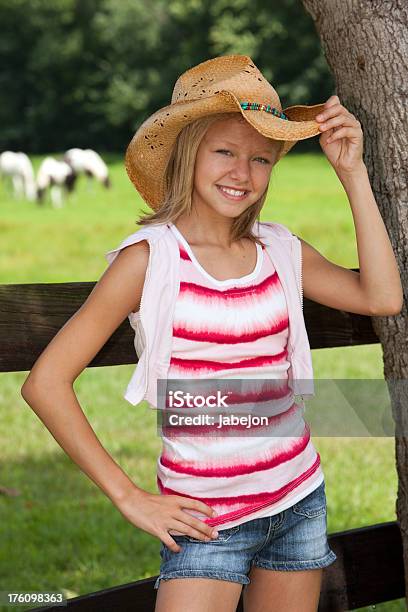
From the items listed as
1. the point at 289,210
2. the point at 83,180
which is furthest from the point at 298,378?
the point at 83,180

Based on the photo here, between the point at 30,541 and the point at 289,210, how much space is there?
52.6 feet

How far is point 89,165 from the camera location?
25656 millimetres

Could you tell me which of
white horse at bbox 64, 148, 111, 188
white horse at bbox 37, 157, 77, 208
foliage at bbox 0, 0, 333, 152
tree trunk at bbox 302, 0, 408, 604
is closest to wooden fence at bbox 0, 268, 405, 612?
tree trunk at bbox 302, 0, 408, 604

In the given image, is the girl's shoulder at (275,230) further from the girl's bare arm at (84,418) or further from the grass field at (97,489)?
the girl's bare arm at (84,418)

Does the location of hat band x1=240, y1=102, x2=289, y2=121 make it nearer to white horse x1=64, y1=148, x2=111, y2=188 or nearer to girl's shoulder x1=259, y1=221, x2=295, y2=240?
girl's shoulder x1=259, y1=221, x2=295, y2=240

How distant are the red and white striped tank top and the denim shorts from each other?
0.03 metres

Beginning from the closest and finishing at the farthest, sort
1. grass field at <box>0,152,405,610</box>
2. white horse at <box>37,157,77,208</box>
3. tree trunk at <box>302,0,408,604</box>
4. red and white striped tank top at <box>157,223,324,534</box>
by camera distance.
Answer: red and white striped tank top at <box>157,223,324,534</box>
tree trunk at <box>302,0,408,604</box>
grass field at <box>0,152,405,610</box>
white horse at <box>37,157,77,208</box>

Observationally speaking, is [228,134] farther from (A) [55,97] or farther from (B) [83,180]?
(A) [55,97]

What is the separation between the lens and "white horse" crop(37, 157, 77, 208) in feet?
79.3

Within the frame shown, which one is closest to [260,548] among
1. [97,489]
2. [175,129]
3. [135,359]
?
[135,359]

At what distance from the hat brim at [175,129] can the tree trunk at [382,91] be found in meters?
0.27

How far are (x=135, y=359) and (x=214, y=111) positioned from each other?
27.6 inches

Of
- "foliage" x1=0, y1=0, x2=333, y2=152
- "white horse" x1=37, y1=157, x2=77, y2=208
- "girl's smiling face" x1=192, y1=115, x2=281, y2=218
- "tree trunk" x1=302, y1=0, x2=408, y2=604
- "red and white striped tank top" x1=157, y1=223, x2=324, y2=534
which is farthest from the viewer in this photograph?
"foliage" x1=0, y1=0, x2=333, y2=152

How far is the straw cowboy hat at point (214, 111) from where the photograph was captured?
224 cm
